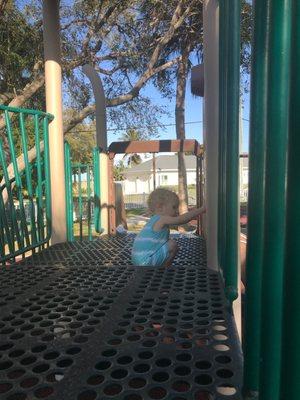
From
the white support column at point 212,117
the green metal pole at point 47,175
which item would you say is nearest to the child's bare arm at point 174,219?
the green metal pole at point 47,175

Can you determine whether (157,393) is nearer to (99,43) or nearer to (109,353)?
(109,353)

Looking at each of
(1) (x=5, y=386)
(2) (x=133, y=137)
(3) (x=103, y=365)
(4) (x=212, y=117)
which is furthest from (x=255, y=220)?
(2) (x=133, y=137)

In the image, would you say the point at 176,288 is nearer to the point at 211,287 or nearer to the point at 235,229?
the point at 211,287

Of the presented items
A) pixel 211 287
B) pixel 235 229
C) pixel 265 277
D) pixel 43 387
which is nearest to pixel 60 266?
pixel 211 287

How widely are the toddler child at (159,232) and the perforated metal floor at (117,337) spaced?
64cm

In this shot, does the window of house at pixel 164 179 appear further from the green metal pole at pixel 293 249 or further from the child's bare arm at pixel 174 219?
the green metal pole at pixel 293 249

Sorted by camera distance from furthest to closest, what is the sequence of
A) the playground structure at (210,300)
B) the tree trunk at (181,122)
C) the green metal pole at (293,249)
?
the tree trunk at (181,122) < the playground structure at (210,300) < the green metal pole at (293,249)

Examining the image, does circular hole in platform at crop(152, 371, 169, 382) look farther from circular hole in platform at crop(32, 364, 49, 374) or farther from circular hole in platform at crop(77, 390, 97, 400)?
circular hole in platform at crop(32, 364, 49, 374)

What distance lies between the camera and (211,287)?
4.65 ft

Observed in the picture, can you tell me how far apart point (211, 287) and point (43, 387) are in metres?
0.77

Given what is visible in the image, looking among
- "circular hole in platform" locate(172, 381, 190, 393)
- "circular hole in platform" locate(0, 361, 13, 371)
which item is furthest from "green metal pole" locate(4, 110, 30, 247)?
"circular hole in platform" locate(172, 381, 190, 393)

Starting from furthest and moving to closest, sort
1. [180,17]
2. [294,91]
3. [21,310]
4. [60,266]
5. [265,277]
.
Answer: [180,17] → [60,266] → [21,310] → [265,277] → [294,91]

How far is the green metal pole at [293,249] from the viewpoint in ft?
1.37

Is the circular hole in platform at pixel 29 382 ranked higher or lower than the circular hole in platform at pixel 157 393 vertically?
lower
